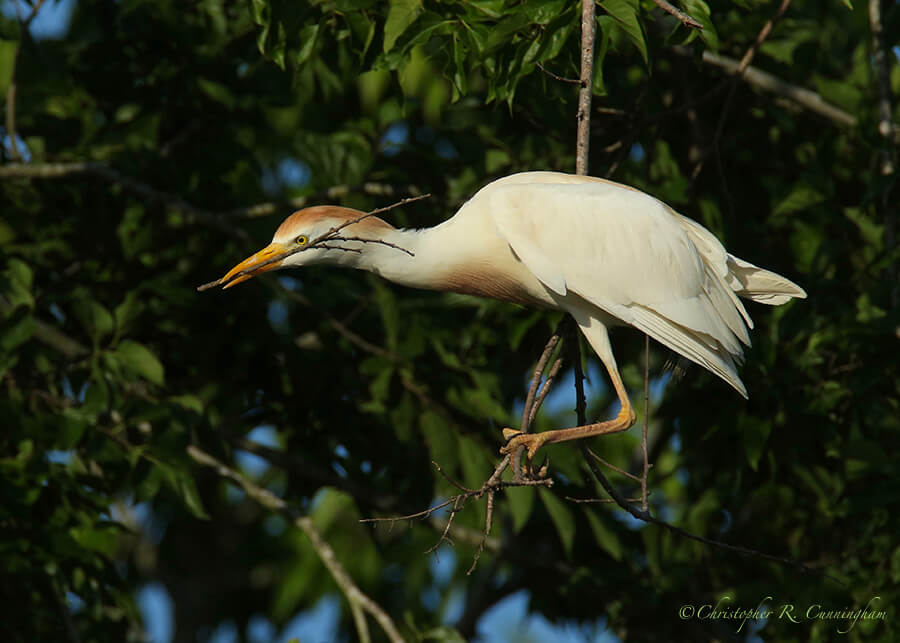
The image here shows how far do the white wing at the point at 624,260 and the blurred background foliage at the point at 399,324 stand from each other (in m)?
0.41

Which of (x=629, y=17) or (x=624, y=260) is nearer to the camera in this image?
(x=629, y=17)

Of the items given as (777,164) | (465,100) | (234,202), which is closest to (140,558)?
(234,202)

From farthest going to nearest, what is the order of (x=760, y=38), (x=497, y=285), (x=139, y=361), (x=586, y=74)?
(x=760, y=38) < (x=139, y=361) < (x=497, y=285) < (x=586, y=74)

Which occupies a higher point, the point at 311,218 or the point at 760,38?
the point at 760,38

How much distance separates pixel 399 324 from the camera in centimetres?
448

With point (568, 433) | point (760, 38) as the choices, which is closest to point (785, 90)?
point (760, 38)

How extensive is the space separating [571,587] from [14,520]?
2242mm

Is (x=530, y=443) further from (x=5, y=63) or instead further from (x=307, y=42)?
(x=5, y=63)

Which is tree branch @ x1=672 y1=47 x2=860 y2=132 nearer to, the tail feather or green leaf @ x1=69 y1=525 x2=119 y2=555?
the tail feather

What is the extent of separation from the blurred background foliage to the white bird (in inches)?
16.9

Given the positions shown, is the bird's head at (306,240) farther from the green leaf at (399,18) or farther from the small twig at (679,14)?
the small twig at (679,14)

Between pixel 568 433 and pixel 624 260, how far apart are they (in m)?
0.56

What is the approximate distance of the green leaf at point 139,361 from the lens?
394 centimetres

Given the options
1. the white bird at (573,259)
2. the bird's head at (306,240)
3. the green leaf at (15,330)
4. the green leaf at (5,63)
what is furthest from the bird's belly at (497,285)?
the green leaf at (5,63)
